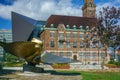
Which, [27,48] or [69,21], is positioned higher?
[69,21]

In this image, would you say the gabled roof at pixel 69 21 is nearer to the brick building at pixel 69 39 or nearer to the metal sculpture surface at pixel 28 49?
the brick building at pixel 69 39

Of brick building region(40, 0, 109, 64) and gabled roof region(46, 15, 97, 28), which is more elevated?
gabled roof region(46, 15, 97, 28)

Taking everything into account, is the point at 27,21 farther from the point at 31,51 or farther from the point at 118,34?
the point at 118,34

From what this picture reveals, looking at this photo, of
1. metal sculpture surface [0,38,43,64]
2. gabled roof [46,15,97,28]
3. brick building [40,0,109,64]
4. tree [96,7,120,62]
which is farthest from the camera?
gabled roof [46,15,97,28]

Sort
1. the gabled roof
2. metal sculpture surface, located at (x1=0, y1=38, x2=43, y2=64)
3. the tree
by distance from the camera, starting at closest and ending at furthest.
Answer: metal sculpture surface, located at (x1=0, y1=38, x2=43, y2=64), the tree, the gabled roof

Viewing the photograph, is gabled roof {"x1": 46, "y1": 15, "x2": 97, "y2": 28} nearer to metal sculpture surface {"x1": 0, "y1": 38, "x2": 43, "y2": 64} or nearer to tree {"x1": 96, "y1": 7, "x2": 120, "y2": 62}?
tree {"x1": 96, "y1": 7, "x2": 120, "y2": 62}

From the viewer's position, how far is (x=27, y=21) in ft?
70.0

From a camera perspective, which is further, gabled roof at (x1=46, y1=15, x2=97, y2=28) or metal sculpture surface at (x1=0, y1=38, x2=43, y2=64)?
gabled roof at (x1=46, y1=15, x2=97, y2=28)

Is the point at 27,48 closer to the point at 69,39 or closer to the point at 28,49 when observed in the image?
the point at 28,49

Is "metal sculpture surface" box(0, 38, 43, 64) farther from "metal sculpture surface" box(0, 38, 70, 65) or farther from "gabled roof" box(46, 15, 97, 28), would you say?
"gabled roof" box(46, 15, 97, 28)

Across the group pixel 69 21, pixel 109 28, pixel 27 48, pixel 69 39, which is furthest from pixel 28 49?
pixel 69 21

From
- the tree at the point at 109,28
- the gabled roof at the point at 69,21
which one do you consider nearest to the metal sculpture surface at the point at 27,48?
the tree at the point at 109,28

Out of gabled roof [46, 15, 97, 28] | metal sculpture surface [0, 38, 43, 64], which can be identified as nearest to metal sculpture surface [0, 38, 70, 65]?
metal sculpture surface [0, 38, 43, 64]

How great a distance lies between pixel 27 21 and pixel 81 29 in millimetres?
44227
